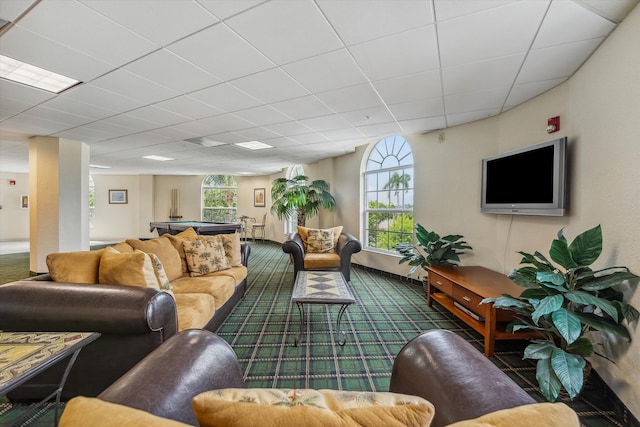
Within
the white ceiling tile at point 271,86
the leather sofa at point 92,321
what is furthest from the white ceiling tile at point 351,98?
the leather sofa at point 92,321

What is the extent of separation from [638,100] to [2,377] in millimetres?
3190

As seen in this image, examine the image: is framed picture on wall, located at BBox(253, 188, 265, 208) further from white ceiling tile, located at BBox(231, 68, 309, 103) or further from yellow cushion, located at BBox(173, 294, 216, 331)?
yellow cushion, located at BBox(173, 294, 216, 331)

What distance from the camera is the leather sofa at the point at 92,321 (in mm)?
1405

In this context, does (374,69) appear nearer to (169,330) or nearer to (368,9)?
(368,9)

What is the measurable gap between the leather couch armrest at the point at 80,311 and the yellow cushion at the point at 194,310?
0.31 metres

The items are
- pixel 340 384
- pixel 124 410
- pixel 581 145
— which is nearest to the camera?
pixel 124 410

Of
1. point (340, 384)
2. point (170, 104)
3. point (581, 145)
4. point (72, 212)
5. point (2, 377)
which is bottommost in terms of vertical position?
point (340, 384)

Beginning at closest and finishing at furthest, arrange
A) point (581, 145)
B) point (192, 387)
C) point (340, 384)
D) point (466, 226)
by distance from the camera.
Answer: point (192, 387)
point (340, 384)
point (581, 145)
point (466, 226)

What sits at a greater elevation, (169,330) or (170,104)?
(170,104)

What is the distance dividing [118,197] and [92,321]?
10073mm

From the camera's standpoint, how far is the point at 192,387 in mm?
815

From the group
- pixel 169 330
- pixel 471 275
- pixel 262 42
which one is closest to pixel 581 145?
pixel 471 275

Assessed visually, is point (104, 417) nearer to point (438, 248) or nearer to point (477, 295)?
point (477, 295)

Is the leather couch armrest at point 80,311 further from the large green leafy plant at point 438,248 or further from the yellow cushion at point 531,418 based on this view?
the large green leafy plant at point 438,248
